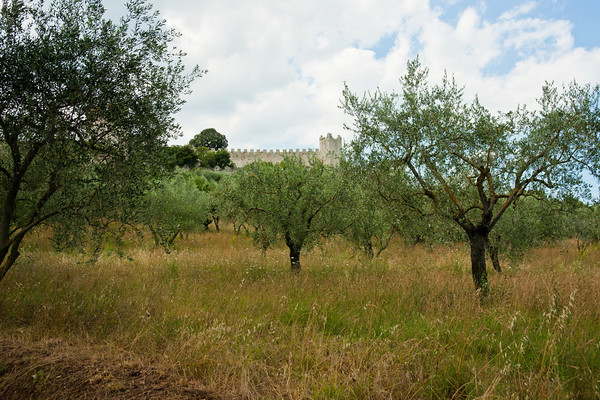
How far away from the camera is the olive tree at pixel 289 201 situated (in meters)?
12.7

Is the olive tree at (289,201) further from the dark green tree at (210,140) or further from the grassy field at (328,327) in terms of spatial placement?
the dark green tree at (210,140)

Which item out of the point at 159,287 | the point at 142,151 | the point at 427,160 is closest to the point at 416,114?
the point at 427,160

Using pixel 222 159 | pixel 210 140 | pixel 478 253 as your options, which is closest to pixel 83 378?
pixel 478 253

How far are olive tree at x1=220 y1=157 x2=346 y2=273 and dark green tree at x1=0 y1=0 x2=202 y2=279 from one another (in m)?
5.59

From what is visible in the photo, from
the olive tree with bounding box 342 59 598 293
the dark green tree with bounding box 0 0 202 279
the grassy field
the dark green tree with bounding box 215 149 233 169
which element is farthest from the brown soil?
the dark green tree with bounding box 215 149 233 169

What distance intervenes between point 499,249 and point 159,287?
12495 mm

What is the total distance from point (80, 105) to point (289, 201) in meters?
7.20

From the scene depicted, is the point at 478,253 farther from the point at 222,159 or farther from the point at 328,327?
the point at 222,159

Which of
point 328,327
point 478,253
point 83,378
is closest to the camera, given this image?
point 83,378

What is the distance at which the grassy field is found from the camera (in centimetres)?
471

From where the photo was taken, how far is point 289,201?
1271 centimetres

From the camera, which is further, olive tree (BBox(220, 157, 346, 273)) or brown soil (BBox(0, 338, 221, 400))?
olive tree (BBox(220, 157, 346, 273))

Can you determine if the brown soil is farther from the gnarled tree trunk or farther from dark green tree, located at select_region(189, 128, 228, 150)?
dark green tree, located at select_region(189, 128, 228, 150)

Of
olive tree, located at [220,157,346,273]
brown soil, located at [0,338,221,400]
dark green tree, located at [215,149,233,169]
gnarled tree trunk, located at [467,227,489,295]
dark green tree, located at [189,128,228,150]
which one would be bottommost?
brown soil, located at [0,338,221,400]
